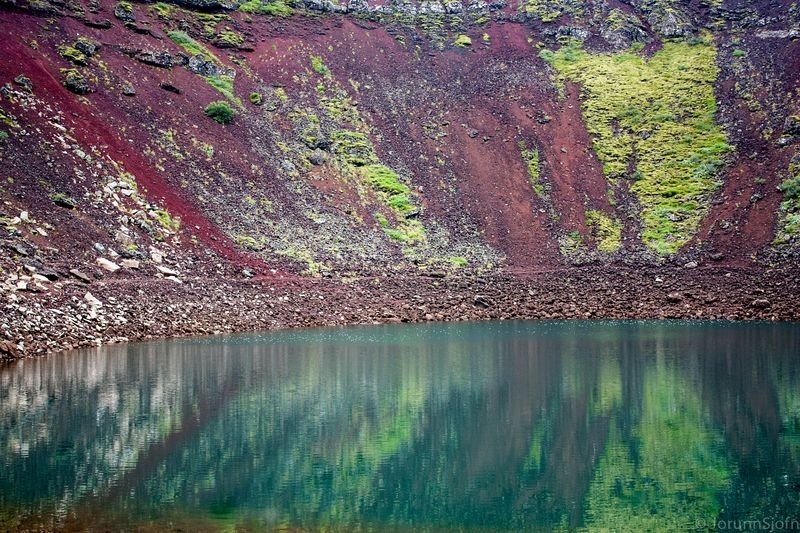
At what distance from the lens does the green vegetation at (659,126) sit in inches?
3036

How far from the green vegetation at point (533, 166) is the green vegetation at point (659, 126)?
648cm

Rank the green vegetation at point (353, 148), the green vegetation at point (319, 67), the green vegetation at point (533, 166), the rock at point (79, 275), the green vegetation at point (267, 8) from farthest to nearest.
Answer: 1. the green vegetation at point (267, 8)
2. the green vegetation at point (319, 67)
3. the green vegetation at point (533, 166)
4. the green vegetation at point (353, 148)
5. the rock at point (79, 275)

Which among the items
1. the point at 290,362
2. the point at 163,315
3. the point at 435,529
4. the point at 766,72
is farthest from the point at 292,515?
the point at 766,72

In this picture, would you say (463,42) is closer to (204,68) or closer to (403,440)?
(204,68)

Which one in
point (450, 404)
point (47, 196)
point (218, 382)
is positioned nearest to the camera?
point (450, 404)

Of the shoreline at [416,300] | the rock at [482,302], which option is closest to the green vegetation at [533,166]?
the shoreline at [416,300]

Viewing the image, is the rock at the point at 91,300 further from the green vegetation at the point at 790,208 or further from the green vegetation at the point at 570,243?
the green vegetation at the point at 790,208

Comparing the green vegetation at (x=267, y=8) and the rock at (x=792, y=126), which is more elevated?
the green vegetation at (x=267, y=8)

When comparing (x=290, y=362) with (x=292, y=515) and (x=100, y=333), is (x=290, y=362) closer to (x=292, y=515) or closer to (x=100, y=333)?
(x=100, y=333)

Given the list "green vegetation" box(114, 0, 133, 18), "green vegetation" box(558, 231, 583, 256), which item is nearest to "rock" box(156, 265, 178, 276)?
"green vegetation" box(558, 231, 583, 256)

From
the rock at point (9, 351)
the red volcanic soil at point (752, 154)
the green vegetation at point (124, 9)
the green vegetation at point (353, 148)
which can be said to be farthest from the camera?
the green vegetation at point (124, 9)

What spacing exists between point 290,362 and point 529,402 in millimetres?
13975

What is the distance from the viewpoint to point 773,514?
16812 mm

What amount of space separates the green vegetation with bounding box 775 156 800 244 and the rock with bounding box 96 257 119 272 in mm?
48470
